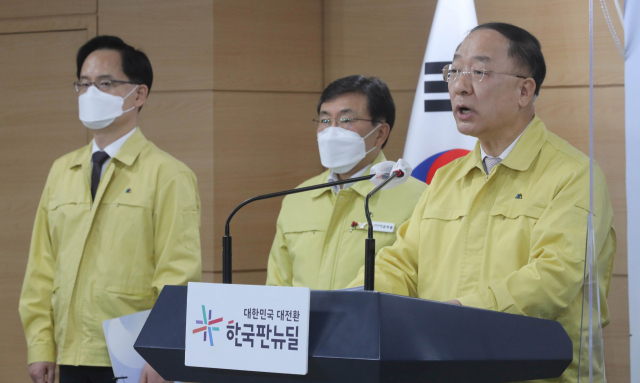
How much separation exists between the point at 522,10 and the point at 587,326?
7.93 feet

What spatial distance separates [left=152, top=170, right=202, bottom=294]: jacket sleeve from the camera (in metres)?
2.30

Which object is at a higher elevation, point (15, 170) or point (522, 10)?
point (522, 10)

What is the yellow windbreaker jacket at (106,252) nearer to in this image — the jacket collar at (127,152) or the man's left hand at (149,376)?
the jacket collar at (127,152)

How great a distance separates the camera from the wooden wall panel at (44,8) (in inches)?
147

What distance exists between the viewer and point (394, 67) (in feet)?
12.0

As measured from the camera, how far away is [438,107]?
9.57ft

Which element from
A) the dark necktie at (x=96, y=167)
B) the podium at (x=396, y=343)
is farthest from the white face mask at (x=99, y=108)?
the podium at (x=396, y=343)

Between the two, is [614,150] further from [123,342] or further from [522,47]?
[123,342]

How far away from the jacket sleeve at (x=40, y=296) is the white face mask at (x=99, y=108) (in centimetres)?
32

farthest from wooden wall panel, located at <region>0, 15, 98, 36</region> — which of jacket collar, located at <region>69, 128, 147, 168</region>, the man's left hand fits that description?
the man's left hand

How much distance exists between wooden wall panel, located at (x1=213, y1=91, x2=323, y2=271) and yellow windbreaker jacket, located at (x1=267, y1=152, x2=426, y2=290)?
1.16 metres

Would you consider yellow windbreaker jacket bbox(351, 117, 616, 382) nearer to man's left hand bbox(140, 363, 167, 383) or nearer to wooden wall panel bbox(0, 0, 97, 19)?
man's left hand bbox(140, 363, 167, 383)

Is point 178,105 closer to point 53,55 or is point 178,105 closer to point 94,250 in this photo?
point 53,55

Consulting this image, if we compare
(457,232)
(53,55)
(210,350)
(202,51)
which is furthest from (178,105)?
(210,350)
